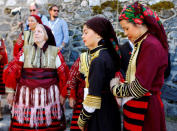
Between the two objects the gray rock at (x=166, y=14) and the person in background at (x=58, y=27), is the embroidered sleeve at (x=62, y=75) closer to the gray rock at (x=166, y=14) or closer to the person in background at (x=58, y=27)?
the person in background at (x=58, y=27)

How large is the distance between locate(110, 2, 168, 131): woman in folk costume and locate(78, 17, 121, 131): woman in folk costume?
15 cm

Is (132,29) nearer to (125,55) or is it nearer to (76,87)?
(76,87)

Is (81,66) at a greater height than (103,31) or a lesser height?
lesser

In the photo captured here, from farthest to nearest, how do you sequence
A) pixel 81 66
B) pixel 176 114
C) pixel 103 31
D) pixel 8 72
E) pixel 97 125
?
pixel 176 114 → pixel 8 72 → pixel 81 66 → pixel 103 31 → pixel 97 125

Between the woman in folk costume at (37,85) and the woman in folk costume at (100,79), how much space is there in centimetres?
94

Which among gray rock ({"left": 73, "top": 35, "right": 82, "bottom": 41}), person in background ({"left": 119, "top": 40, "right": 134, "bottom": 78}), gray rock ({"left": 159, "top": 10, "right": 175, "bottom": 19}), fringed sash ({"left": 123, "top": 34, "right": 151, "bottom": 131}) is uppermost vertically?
gray rock ({"left": 159, "top": 10, "right": 175, "bottom": 19})

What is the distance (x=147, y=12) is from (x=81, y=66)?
84 centimetres

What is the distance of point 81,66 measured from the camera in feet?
6.82

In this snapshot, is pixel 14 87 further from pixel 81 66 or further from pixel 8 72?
pixel 81 66

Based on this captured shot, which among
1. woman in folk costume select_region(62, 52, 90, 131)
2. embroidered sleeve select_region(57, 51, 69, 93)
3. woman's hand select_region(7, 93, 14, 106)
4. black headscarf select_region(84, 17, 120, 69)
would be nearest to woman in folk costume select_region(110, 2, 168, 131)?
black headscarf select_region(84, 17, 120, 69)

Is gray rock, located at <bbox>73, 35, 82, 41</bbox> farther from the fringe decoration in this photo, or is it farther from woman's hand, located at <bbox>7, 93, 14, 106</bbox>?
woman's hand, located at <bbox>7, 93, 14, 106</bbox>

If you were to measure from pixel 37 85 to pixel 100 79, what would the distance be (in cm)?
120

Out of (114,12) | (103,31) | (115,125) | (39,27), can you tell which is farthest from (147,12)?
(114,12)

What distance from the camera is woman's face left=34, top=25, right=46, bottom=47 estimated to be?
2.69m
